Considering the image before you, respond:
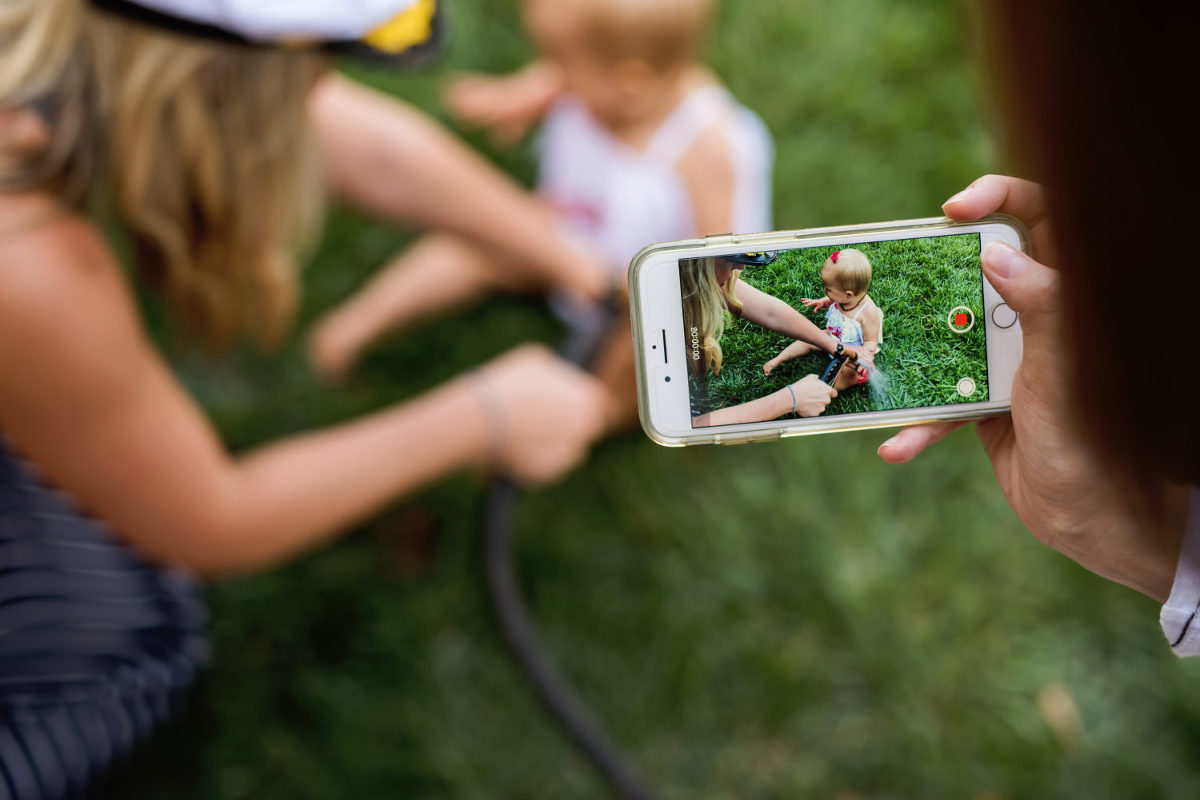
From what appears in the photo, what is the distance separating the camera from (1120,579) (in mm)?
851

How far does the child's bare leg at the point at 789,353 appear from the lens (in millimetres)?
882

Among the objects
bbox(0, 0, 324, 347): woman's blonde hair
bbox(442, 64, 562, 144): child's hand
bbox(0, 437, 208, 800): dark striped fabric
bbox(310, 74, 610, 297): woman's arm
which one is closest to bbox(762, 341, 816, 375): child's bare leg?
bbox(0, 0, 324, 347): woman's blonde hair

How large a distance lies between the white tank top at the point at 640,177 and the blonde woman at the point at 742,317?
93 centimetres

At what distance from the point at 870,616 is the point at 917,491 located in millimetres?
306

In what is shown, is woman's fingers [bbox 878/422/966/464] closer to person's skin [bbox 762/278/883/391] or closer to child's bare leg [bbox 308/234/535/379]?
person's skin [bbox 762/278/883/391]

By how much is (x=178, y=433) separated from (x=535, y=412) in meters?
0.56

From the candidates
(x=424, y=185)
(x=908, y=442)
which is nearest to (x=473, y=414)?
(x=424, y=185)

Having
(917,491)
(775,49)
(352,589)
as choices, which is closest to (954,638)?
(917,491)

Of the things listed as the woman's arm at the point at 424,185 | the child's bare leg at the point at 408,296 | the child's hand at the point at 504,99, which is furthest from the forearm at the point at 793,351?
the child's hand at the point at 504,99

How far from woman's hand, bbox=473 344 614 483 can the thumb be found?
0.80 metres

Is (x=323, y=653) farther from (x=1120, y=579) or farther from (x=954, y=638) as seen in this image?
(x=1120, y=579)

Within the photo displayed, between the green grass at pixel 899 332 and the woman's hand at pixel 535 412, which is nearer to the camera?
the green grass at pixel 899 332

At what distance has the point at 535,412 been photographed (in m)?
→ 1.44

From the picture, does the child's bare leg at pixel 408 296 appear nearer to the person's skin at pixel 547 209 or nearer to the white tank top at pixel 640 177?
the person's skin at pixel 547 209
